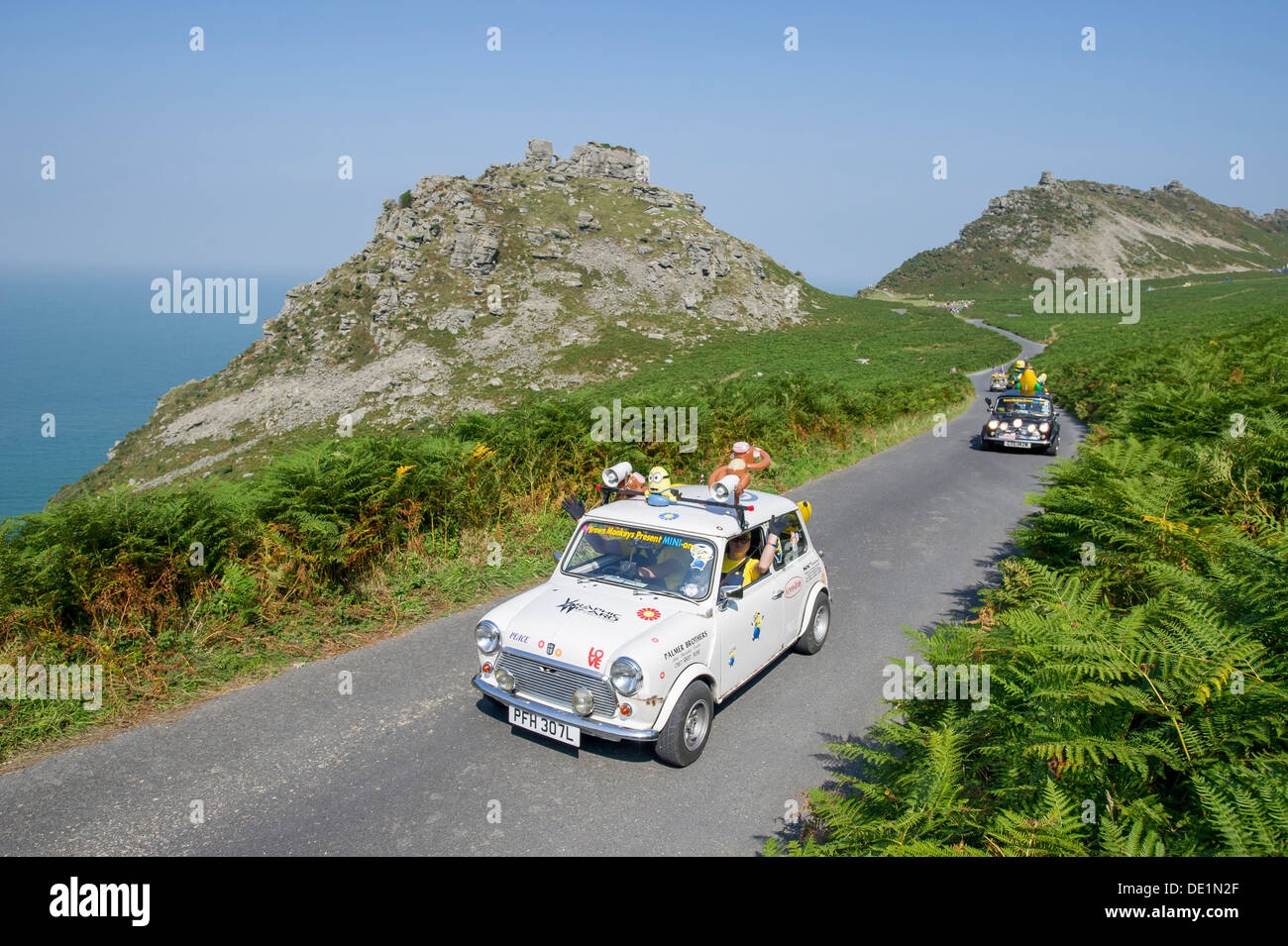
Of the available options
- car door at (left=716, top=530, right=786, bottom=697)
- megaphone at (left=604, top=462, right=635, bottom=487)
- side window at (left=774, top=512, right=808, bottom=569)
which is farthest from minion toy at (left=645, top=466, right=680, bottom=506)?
side window at (left=774, top=512, right=808, bottom=569)

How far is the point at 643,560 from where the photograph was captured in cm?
649

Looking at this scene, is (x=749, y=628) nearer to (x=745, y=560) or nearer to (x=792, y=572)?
(x=745, y=560)

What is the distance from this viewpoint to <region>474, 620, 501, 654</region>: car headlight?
5.82m

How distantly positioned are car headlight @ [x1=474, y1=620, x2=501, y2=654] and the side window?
2928mm

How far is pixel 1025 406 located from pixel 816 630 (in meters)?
17.4

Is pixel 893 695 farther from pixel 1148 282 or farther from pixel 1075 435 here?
pixel 1148 282

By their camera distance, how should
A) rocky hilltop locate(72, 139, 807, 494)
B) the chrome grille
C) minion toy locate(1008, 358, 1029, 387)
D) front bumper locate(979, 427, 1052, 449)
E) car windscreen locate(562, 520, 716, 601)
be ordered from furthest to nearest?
A: rocky hilltop locate(72, 139, 807, 494)
minion toy locate(1008, 358, 1029, 387)
front bumper locate(979, 427, 1052, 449)
car windscreen locate(562, 520, 716, 601)
the chrome grille

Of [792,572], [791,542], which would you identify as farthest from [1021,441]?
[792,572]

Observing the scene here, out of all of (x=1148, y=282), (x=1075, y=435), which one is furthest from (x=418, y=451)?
(x=1148, y=282)

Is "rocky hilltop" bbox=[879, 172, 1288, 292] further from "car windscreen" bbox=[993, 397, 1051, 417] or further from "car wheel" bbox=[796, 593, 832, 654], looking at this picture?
"car wheel" bbox=[796, 593, 832, 654]

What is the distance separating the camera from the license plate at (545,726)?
5.36 m
